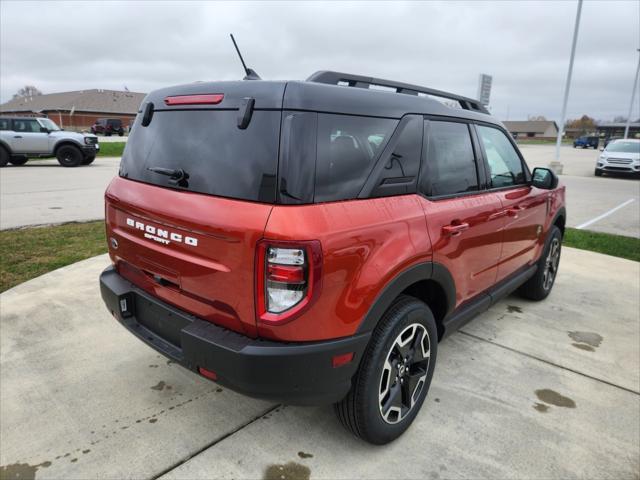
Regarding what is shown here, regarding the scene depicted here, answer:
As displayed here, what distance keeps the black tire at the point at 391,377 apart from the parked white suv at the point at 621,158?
18927 mm

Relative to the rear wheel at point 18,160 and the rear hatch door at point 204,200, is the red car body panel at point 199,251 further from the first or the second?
the rear wheel at point 18,160

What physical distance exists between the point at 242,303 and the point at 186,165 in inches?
30.4

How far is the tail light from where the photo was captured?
1822 millimetres

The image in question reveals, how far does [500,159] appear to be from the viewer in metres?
3.42

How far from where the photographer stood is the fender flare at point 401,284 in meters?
2.06

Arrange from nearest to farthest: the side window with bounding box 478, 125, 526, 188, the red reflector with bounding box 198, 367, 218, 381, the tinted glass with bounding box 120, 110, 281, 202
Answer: the tinted glass with bounding box 120, 110, 281, 202 < the red reflector with bounding box 198, 367, 218, 381 < the side window with bounding box 478, 125, 526, 188

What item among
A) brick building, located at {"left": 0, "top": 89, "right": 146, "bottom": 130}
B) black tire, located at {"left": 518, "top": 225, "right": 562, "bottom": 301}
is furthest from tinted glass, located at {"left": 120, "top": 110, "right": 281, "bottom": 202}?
brick building, located at {"left": 0, "top": 89, "right": 146, "bottom": 130}

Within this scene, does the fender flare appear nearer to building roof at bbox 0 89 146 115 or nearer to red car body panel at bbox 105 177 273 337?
red car body panel at bbox 105 177 273 337

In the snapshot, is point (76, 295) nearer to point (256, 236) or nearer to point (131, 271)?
point (131, 271)

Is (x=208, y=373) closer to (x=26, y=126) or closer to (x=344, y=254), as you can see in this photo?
(x=344, y=254)

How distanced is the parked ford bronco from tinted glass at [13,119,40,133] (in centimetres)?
1720

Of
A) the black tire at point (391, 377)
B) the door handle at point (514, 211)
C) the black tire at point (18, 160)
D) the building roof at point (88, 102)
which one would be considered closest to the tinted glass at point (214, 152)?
the black tire at point (391, 377)

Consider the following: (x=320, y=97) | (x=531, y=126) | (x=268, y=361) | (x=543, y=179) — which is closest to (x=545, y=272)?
(x=543, y=179)

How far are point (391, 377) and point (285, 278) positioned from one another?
92 centimetres
